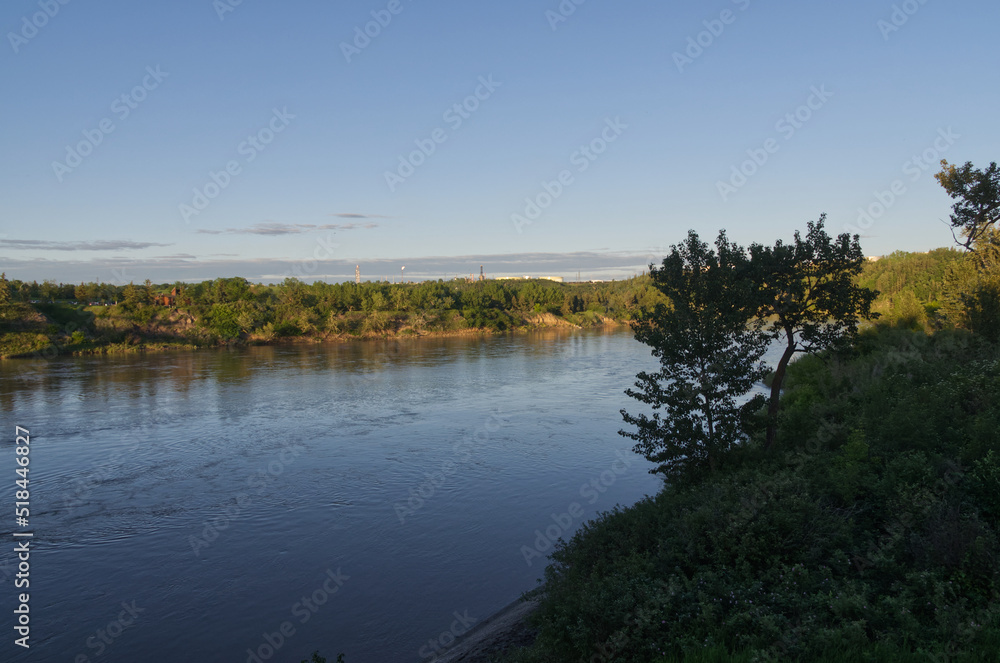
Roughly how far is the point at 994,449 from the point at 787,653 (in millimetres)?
6660

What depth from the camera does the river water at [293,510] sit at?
12633mm

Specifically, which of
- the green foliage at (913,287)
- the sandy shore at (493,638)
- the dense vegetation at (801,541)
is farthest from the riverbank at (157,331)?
the dense vegetation at (801,541)

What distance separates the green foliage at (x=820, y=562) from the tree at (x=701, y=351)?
2.09m

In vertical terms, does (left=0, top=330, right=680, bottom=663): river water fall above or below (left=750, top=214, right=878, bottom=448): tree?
below

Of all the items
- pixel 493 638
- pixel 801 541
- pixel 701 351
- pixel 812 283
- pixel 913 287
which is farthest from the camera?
pixel 913 287

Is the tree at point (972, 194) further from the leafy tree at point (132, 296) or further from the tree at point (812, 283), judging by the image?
the leafy tree at point (132, 296)

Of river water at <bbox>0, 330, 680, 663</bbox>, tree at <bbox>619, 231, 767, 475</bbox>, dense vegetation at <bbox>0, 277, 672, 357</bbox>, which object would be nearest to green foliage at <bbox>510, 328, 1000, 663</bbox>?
→ tree at <bbox>619, 231, 767, 475</bbox>

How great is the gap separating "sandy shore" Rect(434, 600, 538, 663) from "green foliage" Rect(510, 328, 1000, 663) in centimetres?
68

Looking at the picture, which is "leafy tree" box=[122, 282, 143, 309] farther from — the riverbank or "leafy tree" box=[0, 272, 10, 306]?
"leafy tree" box=[0, 272, 10, 306]

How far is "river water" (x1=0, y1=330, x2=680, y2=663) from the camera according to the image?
12.6m

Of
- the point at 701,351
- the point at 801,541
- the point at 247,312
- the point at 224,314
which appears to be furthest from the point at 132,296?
the point at 801,541

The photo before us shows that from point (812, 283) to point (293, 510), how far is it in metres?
17.7

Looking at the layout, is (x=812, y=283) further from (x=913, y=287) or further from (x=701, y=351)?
(x=913, y=287)

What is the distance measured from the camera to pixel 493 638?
10891 mm
